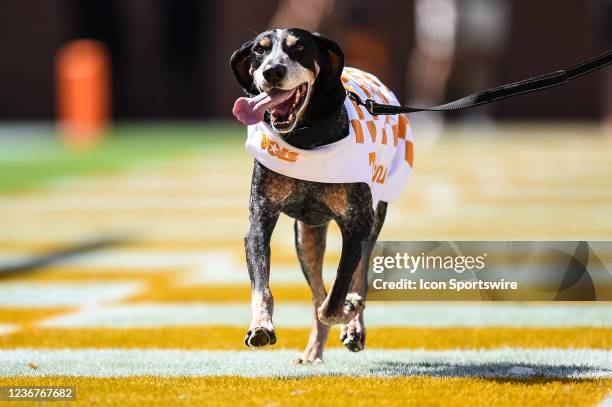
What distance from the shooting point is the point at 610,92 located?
2419 centimetres

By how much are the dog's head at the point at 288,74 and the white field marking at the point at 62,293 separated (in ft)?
9.45

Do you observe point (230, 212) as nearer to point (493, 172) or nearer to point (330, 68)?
point (493, 172)

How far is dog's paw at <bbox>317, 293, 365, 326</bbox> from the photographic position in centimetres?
568

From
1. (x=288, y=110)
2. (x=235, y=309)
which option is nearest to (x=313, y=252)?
A: (x=288, y=110)

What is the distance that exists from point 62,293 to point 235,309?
1287 mm

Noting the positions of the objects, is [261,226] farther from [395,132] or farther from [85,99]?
[85,99]

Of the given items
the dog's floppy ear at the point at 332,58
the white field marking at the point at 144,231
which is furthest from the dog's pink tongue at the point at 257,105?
the white field marking at the point at 144,231

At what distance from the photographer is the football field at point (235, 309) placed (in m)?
5.49

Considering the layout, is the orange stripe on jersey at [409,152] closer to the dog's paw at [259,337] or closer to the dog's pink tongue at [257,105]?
the dog's pink tongue at [257,105]

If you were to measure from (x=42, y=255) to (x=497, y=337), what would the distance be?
185 inches

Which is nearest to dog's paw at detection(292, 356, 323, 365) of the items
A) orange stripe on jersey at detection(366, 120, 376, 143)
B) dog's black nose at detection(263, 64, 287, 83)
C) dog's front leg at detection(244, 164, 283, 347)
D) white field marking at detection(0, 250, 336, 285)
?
dog's front leg at detection(244, 164, 283, 347)

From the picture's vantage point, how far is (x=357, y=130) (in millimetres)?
5828

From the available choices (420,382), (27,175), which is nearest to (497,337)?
(420,382)

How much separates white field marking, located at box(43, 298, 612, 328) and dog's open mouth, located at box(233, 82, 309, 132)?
1.98 m
